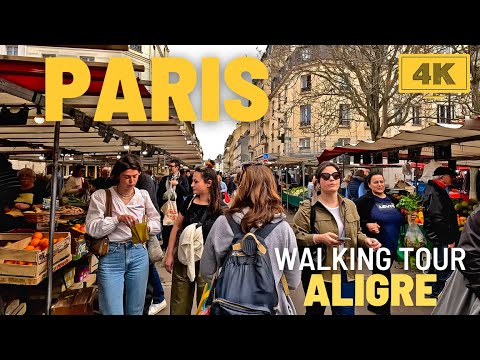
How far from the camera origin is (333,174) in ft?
11.1

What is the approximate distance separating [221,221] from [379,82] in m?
11.8

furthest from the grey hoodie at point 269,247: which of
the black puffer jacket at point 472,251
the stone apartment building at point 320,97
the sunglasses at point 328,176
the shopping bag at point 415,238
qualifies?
the shopping bag at point 415,238

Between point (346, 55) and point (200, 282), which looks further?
point (346, 55)

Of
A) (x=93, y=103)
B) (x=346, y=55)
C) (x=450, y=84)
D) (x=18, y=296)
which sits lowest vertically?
(x=18, y=296)

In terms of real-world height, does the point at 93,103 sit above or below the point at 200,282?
above

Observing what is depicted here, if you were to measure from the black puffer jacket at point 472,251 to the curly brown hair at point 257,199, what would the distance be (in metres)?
1.25

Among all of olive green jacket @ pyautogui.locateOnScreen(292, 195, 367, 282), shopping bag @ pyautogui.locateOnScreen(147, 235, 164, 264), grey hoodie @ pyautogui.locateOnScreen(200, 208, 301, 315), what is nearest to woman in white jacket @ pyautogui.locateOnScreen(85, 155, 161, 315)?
shopping bag @ pyautogui.locateOnScreen(147, 235, 164, 264)

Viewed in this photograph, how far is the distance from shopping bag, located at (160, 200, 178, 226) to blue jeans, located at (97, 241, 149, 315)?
121 inches

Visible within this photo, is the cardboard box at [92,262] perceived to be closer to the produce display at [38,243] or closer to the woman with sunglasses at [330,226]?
the produce display at [38,243]

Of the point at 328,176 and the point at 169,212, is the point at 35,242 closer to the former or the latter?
the point at 169,212
